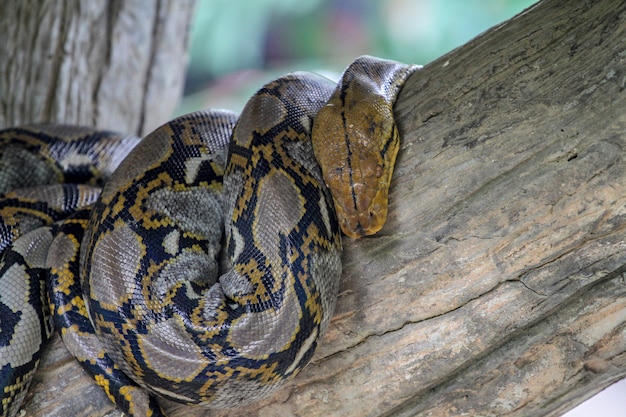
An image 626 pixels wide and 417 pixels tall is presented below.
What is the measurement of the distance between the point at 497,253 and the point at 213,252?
1.03 metres

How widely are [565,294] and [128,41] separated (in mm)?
3097

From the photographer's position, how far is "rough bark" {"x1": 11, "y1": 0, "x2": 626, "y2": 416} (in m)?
1.75

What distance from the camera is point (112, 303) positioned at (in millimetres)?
1907

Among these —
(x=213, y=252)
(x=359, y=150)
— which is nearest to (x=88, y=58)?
(x=213, y=252)

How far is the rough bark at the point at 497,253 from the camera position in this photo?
1748 mm

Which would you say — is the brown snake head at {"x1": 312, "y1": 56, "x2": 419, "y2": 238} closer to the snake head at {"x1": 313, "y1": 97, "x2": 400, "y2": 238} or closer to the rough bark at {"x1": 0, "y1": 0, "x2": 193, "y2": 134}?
the snake head at {"x1": 313, "y1": 97, "x2": 400, "y2": 238}

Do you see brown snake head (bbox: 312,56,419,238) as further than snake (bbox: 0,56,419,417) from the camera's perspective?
Yes

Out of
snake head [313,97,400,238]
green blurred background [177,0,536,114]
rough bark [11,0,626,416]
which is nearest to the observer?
rough bark [11,0,626,416]

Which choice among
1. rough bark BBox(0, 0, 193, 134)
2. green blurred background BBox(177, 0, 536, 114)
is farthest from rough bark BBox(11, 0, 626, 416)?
green blurred background BBox(177, 0, 536, 114)

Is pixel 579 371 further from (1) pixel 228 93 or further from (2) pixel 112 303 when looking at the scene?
(1) pixel 228 93

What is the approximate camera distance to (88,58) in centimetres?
361

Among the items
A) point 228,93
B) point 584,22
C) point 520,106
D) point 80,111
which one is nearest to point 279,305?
point 520,106

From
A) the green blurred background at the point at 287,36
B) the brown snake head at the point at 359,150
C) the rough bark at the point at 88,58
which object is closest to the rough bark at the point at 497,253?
Result: the brown snake head at the point at 359,150

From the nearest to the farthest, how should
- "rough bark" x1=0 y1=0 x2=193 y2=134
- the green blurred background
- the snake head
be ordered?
the snake head
"rough bark" x1=0 y1=0 x2=193 y2=134
the green blurred background
